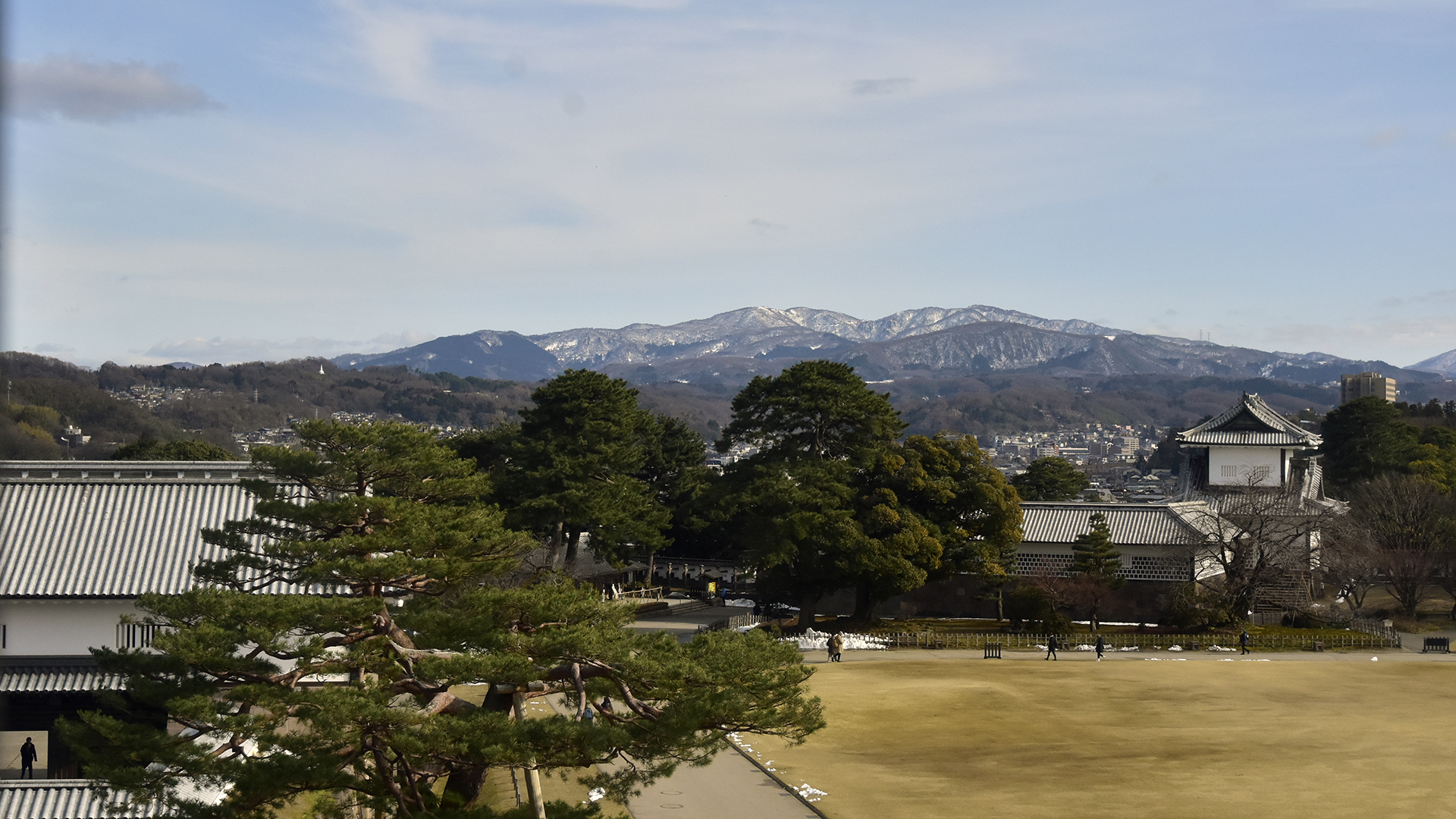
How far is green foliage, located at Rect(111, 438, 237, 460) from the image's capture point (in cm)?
Result: 4616

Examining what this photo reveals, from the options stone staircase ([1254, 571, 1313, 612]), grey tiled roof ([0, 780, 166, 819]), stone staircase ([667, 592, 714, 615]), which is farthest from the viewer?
stone staircase ([667, 592, 714, 615])

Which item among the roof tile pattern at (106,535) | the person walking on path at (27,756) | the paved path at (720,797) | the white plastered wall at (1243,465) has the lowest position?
the paved path at (720,797)

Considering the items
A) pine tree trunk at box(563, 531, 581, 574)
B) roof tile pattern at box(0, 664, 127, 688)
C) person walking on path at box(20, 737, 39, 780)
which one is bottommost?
person walking on path at box(20, 737, 39, 780)

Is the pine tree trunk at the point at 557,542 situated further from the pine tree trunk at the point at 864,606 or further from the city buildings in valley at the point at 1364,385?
the city buildings in valley at the point at 1364,385

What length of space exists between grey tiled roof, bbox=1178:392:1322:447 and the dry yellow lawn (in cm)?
1799

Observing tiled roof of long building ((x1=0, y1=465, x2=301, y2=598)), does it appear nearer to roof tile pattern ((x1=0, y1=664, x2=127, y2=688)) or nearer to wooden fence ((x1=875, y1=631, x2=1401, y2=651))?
roof tile pattern ((x1=0, y1=664, x2=127, y2=688))

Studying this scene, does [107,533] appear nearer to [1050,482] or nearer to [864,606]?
[864,606]

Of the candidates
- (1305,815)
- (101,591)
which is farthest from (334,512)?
(1305,815)

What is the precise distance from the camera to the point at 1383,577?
40.8 meters

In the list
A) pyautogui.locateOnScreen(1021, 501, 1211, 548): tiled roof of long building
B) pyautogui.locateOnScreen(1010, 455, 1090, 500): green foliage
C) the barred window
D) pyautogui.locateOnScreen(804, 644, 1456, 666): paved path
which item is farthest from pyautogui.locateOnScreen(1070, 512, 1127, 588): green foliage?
the barred window

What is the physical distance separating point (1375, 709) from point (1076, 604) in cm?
1314

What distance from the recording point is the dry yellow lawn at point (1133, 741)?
1861 cm

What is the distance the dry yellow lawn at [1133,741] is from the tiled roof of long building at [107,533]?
1140 centimetres

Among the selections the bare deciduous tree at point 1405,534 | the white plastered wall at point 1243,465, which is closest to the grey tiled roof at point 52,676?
the bare deciduous tree at point 1405,534
